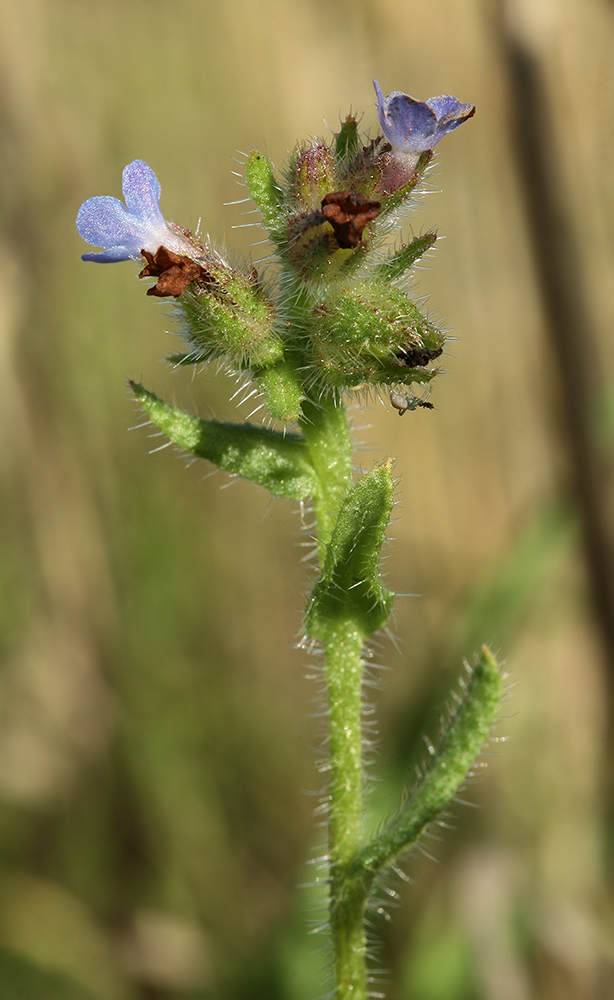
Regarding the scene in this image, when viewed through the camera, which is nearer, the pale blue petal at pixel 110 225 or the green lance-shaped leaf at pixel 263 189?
the pale blue petal at pixel 110 225

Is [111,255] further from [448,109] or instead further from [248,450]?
[448,109]

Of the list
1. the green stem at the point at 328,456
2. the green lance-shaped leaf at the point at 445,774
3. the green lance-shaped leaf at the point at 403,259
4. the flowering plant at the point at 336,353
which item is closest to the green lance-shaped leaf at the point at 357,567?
the flowering plant at the point at 336,353

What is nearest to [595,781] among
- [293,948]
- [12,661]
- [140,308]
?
[293,948]

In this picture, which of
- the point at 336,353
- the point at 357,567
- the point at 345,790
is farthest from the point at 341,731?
the point at 336,353

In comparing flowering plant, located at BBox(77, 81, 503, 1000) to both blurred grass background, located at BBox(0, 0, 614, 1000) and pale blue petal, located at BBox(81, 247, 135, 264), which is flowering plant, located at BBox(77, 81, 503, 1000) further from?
blurred grass background, located at BBox(0, 0, 614, 1000)

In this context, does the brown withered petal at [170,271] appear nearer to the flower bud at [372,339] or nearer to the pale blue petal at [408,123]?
the flower bud at [372,339]
